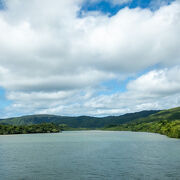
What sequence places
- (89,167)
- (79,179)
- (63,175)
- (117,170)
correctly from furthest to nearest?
(89,167)
(117,170)
(63,175)
(79,179)

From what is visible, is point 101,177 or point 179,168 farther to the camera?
point 179,168

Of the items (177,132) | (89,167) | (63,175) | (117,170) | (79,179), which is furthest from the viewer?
(177,132)

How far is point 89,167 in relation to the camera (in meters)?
70.0

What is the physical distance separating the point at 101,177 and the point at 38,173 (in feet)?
61.7

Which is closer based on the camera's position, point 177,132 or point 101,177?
point 101,177

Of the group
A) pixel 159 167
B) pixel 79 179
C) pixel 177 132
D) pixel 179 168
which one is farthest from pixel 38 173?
pixel 177 132

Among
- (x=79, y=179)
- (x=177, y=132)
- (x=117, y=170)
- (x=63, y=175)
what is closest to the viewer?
(x=79, y=179)

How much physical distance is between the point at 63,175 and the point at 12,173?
15496 mm

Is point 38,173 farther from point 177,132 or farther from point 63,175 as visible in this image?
point 177,132

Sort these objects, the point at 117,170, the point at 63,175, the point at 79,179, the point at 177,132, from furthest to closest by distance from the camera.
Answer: the point at 177,132 → the point at 117,170 → the point at 63,175 → the point at 79,179

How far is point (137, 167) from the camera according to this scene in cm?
6944

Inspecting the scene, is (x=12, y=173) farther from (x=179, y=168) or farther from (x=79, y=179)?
(x=179, y=168)

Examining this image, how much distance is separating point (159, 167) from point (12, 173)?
44.8 metres

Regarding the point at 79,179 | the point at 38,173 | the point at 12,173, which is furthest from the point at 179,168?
the point at 12,173
